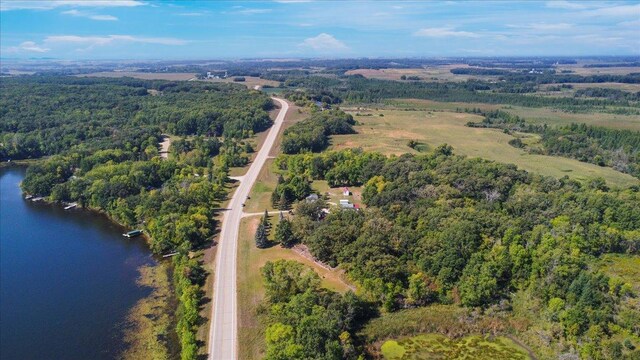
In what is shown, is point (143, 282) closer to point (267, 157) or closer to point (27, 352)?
point (27, 352)

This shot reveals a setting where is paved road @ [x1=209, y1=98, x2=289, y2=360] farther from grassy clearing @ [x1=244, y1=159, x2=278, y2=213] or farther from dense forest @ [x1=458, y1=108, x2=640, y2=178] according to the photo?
dense forest @ [x1=458, y1=108, x2=640, y2=178]

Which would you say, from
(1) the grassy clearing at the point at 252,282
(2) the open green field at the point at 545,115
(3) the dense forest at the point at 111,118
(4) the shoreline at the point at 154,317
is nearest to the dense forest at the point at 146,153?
(3) the dense forest at the point at 111,118

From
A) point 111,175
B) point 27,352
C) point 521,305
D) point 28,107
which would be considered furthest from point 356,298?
point 28,107

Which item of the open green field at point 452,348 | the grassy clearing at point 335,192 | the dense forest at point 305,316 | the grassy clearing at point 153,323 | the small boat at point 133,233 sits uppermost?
the grassy clearing at point 335,192

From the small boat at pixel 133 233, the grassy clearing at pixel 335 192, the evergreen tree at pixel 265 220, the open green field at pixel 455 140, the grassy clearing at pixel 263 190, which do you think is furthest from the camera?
the open green field at pixel 455 140

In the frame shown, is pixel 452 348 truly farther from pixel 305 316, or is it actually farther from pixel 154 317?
pixel 154 317

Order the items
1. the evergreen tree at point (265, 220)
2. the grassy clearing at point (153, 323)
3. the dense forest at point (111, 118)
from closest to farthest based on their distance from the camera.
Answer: the grassy clearing at point (153, 323) → the evergreen tree at point (265, 220) → the dense forest at point (111, 118)

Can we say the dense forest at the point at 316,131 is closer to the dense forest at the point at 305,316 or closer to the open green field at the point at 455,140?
the open green field at the point at 455,140

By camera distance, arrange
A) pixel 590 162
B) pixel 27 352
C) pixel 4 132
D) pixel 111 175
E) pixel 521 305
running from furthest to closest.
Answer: pixel 4 132
pixel 590 162
pixel 111 175
pixel 521 305
pixel 27 352
